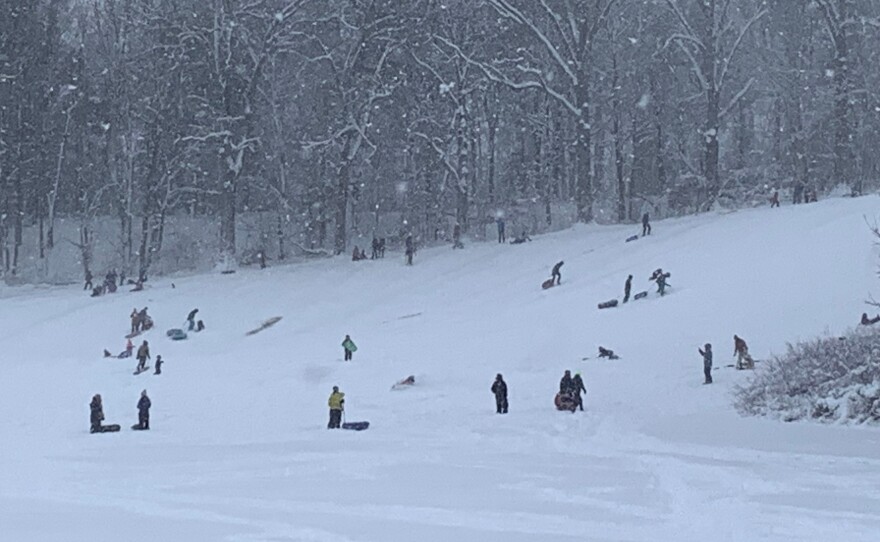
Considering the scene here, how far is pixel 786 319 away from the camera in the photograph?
2884cm

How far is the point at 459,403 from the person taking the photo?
82.6 ft

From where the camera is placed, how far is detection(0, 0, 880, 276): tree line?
4578 centimetres

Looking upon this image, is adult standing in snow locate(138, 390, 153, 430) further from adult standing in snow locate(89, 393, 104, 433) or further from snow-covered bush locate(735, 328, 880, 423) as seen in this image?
snow-covered bush locate(735, 328, 880, 423)

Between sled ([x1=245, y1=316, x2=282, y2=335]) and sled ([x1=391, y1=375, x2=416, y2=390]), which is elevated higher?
sled ([x1=245, y1=316, x2=282, y2=335])

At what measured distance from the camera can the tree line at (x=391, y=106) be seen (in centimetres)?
4578

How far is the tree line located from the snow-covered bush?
22.3 metres

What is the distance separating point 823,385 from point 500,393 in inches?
262

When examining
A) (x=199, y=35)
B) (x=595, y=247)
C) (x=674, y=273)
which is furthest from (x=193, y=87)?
(x=674, y=273)

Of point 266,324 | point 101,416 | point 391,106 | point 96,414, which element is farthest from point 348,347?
point 391,106

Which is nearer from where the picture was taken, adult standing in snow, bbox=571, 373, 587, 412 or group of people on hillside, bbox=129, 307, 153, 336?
adult standing in snow, bbox=571, 373, 587, 412

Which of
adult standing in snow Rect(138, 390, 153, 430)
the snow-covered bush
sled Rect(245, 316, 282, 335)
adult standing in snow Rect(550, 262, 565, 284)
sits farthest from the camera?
sled Rect(245, 316, 282, 335)

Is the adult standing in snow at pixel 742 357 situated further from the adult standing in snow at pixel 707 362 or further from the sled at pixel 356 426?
the sled at pixel 356 426

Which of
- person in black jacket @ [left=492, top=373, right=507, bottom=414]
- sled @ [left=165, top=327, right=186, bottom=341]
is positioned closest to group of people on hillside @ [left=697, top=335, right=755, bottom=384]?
person in black jacket @ [left=492, top=373, right=507, bottom=414]

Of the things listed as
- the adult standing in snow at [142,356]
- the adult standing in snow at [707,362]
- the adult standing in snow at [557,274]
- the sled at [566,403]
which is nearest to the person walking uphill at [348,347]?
A: the adult standing in snow at [142,356]
